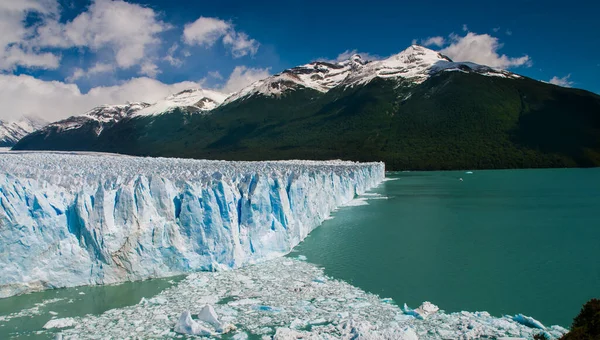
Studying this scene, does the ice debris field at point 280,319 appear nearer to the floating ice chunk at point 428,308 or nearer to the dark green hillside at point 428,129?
the floating ice chunk at point 428,308

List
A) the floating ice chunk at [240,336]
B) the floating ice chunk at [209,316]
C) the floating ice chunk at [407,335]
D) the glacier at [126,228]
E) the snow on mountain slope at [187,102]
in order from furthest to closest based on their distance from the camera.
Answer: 1. the snow on mountain slope at [187,102]
2. the glacier at [126,228]
3. the floating ice chunk at [209,316]
4. the floating ice chunk at [240,336]
5. the floating ice chunk at [407,335]

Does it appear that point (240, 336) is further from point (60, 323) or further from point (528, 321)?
point (528, 321)

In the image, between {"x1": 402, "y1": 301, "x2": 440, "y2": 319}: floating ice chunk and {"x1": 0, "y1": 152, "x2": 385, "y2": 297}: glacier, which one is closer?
{"x1": 402, "y1": 301, "x2": 440, "y2": 319}: floating ice chunk

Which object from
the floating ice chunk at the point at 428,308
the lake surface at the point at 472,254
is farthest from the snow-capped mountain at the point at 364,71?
the floating ice chunk at the point at 428,308

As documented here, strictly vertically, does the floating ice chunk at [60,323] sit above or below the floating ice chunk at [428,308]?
above

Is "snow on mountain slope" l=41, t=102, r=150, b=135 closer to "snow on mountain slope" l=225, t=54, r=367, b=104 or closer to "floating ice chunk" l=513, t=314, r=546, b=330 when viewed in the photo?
"snow on mountain slope" l=225, t=54, r=367, b=104

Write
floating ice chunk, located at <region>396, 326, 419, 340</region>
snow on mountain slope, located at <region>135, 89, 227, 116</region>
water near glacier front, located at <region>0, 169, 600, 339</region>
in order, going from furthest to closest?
snow on mountain slope, located at <region>135, 89, 227, 116</region>, water near glacier front, located at <region>0, 169, 600, 339</region>, floating ice chunk, located at <region>396, 326, 419, 340</region>

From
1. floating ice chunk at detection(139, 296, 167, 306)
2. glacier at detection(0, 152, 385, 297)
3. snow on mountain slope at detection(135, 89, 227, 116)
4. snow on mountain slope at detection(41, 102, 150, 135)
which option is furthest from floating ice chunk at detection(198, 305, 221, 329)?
snow on mountain slope at detection(41, 102, 150, 135)
